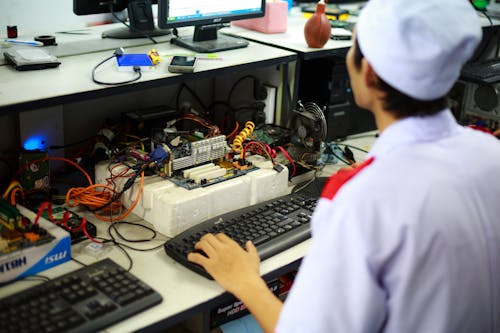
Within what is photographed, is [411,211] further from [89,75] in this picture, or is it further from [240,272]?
[89,75]

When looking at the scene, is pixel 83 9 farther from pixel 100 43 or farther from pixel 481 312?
pixel 481 312

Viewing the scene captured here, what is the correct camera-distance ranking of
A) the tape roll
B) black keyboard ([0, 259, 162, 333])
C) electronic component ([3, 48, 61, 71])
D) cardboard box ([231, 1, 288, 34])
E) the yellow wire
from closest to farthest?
1. black keyboard ([0, 259, 162, 333])
2. electronic component ([3, 48, 61, 71])
3. the yellow wire
4. the tape roll
5. cardboard box ([231, 1, 288, 34])

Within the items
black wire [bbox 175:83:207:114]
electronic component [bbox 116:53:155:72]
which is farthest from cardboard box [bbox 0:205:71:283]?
black wire [bbox 175:83:207:114]

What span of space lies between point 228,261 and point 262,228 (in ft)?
0.69

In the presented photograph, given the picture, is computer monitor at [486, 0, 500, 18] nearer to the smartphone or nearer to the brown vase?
the brown vase

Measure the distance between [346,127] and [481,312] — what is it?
4.58 ft

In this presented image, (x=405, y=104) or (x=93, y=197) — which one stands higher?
(x=405, y=104)

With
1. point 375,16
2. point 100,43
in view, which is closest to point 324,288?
point 375,16

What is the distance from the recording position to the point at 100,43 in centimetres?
214

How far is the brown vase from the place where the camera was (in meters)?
2.12

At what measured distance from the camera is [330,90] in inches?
90.4

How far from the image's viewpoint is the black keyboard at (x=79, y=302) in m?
1.24

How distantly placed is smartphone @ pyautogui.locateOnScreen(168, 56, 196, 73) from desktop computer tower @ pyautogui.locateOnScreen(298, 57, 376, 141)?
492 millimetres

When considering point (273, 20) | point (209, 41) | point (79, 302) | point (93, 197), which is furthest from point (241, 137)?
point (79, 302)
